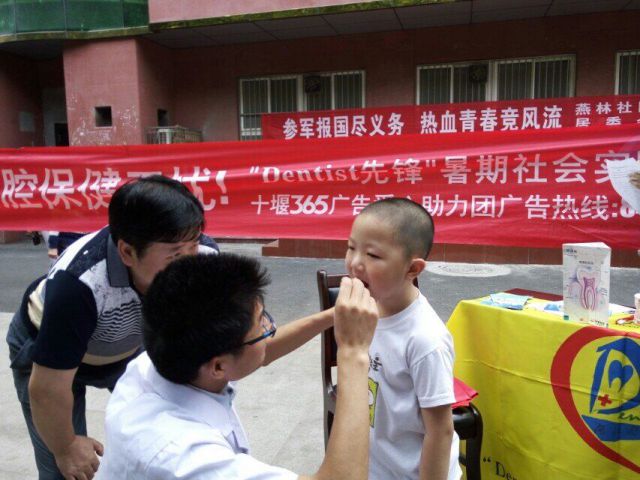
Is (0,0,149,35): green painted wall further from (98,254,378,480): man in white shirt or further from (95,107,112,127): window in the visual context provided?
(98,254,378,480): man in white shirt

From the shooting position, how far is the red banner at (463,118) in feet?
23.7

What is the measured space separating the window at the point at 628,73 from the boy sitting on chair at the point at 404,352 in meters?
8.09

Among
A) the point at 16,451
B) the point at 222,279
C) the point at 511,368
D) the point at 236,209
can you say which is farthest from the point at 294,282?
the point at 222,279

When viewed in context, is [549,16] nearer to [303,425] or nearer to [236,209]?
[236,209]

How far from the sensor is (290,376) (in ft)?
12.2

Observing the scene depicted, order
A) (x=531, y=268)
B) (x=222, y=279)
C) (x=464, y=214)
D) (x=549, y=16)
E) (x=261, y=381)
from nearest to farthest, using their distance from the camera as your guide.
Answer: (x=222, y=279)
(x=261, y=381)
(x=464, y=214)
(x=531, y=268)
(x=549, y=16)

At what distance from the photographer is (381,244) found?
1.55m

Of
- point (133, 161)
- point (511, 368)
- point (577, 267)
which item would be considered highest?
point (133, 161)

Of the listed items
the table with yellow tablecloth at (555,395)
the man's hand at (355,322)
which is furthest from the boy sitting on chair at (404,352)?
the table with yellow tablecloth at (555,395)

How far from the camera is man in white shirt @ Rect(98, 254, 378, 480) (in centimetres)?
95

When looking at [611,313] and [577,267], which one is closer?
[577,267]

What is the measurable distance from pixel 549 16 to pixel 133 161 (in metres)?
6.91

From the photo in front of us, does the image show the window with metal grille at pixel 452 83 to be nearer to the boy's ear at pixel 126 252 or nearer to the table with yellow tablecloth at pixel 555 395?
the table with yellow tablecloth at pixel 555 395

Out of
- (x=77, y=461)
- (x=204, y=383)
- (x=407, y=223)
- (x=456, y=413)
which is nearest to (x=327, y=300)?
(x=456, y=413)
